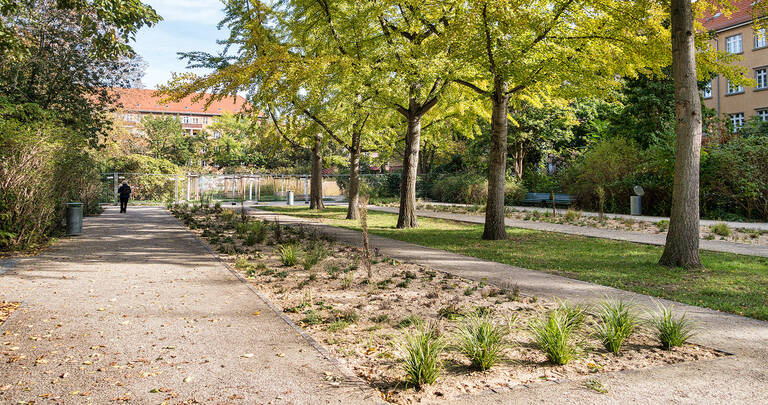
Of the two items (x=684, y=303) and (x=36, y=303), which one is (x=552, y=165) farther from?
(x=36, y=303)

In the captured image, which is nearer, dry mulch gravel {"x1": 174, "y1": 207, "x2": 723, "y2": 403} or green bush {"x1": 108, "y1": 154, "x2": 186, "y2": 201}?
dry mulch gravel {"x1": 174, "y1": 207, "x2": 723, "y2": 403}

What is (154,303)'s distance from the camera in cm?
641

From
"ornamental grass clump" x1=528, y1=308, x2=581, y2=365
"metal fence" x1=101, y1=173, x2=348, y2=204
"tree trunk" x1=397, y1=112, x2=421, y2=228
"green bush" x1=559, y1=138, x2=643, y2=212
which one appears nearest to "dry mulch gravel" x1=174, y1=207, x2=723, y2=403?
"ornamental grass clump" x1=528, y1=308, x2=581, y2=365

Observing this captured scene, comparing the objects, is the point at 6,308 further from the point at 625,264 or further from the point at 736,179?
the point at 736,179

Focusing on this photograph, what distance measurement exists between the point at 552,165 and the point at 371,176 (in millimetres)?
13657

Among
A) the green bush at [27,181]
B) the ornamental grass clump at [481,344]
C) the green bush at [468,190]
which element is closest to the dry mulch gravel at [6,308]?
the ornamental grass clump at [481,344]

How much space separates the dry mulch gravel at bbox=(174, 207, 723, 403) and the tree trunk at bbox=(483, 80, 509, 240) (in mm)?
4453

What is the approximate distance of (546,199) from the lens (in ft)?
85.5

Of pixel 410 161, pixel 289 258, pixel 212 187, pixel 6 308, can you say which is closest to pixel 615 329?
pixel 289 258

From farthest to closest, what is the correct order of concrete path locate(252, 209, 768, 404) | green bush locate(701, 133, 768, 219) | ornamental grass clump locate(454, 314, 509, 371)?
green bush locate(701, 133, 768, 219) → ornamental grass clump locate(454, 314, 509, 371) → concrete path locate(252, 209, 768, 404)

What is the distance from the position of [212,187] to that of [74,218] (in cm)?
2500

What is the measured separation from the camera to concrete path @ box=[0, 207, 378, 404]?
12.1 ft

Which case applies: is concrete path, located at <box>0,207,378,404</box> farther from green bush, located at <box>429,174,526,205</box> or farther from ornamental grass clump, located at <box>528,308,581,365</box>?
green bush, located at <box>429,174,526,205</box>

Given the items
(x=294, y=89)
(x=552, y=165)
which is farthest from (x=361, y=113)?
(x=552, y=165)
